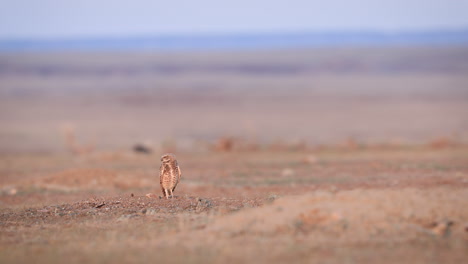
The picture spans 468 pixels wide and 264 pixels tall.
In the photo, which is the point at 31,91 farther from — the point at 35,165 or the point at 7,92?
the point at 35,165

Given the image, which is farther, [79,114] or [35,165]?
[79,114]

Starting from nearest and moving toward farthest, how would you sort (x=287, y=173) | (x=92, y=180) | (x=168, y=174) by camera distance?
(x=168, y=174), (x=92, y=180), (x=287, y=173)

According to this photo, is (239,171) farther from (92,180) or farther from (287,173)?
(92,180)

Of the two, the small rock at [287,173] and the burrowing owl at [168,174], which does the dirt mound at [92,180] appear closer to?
the small rock at [287,173]

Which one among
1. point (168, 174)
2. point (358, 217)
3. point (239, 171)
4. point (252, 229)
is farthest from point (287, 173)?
point (252, 229)

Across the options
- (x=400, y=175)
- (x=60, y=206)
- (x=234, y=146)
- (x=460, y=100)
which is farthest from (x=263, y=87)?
(x=60, y=206)

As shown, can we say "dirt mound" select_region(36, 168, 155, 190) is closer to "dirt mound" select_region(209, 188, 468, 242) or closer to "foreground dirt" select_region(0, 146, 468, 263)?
"foreground dirt" select_region(0, 146, 468, 263)

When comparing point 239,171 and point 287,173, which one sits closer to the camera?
point 287,173

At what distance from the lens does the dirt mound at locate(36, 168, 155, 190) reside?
56.4ft

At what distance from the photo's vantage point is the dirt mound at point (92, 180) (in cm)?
1719

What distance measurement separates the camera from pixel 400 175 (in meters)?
18.0

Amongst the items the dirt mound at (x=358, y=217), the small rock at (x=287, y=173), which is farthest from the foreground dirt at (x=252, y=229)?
the small rock at (x=287, y=173)

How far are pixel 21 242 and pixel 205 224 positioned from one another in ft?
8.15

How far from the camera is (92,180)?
17.4m
